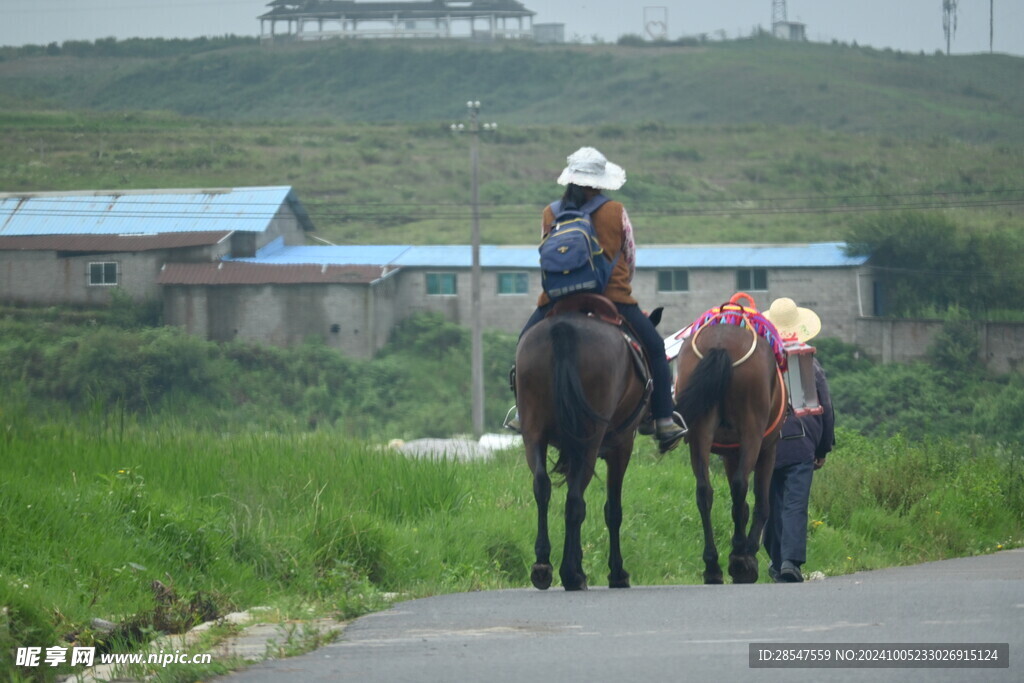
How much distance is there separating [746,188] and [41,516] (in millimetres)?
A: 64089

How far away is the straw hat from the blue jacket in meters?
0.50

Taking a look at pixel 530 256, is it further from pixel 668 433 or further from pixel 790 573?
pixel 668 433

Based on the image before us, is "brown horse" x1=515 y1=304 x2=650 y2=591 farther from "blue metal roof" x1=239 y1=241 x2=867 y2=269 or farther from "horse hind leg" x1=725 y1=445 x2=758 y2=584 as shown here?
"blue metal roof" x1=239 y1=241 x2=867 y2=269

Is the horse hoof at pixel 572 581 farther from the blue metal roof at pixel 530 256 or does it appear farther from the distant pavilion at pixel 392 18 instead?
the distant pavilion at pixel 392 18

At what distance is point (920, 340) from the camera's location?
4375 centimetres

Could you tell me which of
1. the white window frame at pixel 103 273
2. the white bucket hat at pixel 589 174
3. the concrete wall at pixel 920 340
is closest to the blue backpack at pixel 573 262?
the white bucket hat at pixel 589 174

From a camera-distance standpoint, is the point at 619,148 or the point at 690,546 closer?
the point at 690,546

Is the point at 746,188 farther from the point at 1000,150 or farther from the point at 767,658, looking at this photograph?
the point at 767,658

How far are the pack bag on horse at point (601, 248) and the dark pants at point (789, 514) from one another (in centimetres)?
193

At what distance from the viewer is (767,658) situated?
5227 mm

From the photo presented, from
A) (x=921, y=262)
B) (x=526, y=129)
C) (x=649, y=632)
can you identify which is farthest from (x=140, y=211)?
(x=649, y=632)

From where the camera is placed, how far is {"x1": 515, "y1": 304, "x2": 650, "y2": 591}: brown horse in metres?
7.73

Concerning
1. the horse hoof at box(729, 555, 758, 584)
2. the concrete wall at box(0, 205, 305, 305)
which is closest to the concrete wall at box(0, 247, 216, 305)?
the concrete wall at box(0, 205, 305, 305)

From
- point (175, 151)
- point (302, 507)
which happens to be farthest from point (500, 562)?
point (175, 151)
